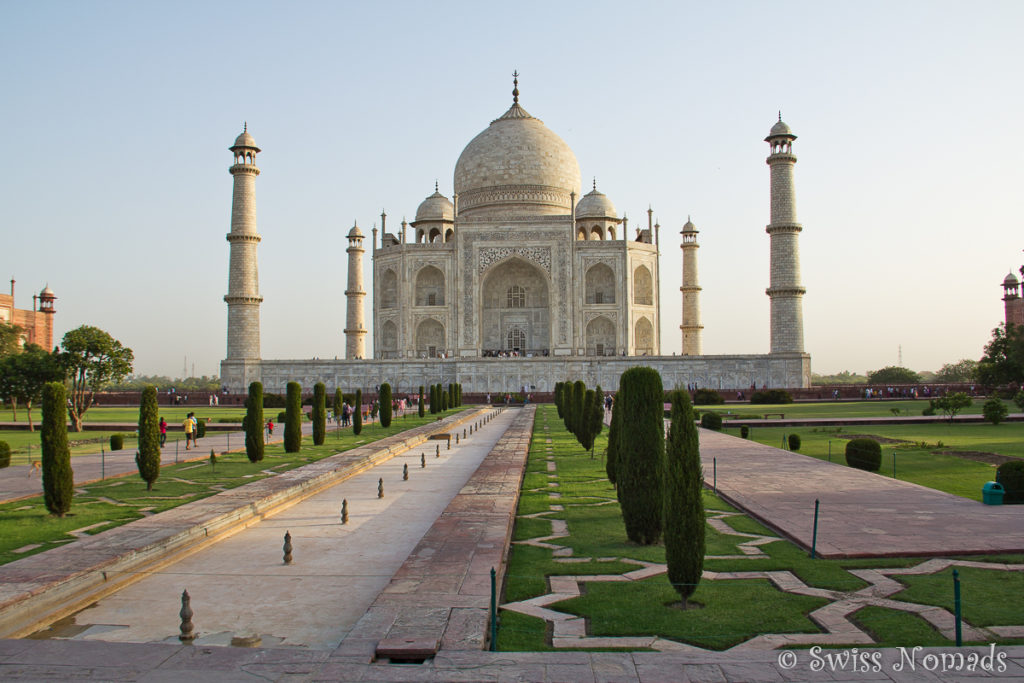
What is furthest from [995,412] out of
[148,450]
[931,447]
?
[148,450]

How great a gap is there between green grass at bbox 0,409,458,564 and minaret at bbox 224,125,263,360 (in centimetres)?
1892

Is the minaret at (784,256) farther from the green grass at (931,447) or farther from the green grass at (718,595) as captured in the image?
the green grass at (718,595)

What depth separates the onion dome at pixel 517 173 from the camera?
39.4 m

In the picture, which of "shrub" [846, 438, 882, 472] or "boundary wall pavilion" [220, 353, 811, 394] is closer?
"shrub" [846, 438, 882, 472]

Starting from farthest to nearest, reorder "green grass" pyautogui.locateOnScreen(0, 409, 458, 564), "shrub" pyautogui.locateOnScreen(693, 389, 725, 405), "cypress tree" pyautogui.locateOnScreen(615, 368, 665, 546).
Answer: "shrub" pyautogui.locateOnScreen(693, 389, 725, 405)
"green grass" pyautogui.locateOnScreen(0, 409, 458, 564)
"cypress tree" pyautogui.locateOnScreen(615, 368, 665, 546)

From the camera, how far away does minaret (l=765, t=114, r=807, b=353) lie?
31375 millimetres

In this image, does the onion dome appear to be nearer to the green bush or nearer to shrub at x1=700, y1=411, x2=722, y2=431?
the green bush

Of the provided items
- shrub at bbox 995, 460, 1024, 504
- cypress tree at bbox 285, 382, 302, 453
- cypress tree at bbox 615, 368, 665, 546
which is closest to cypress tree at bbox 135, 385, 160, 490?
cypress tree at bbox 285, 382, 302, 453

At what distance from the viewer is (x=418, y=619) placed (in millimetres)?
4277

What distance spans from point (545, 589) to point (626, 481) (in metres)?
1.69

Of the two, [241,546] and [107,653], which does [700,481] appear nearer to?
[107,653]

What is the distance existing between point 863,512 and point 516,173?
3372 centimetres

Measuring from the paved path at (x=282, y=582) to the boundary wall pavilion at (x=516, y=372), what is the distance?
75.5ft

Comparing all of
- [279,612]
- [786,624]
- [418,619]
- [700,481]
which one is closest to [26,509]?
[279,612]
